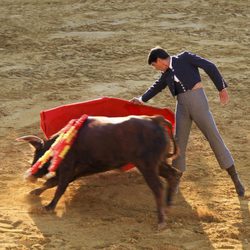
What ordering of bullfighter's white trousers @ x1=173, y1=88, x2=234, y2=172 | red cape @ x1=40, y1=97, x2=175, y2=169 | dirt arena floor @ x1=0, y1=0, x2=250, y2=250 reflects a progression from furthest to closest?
red cape @ x1=40, y1=97, x2=175, y2=169 < bullfighter's white trousers @ x1=173, y1=88, x2=234, y2=172 < dirt arena floor @ x1=0, y1=0, x2=250, y2=250

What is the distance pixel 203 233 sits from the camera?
6.62 metres

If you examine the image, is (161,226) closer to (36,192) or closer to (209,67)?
(36,192)

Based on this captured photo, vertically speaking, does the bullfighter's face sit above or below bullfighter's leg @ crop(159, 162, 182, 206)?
above

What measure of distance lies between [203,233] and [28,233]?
1.85 meters

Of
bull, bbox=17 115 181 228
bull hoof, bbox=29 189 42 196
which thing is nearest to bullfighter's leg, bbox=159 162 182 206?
bull, bbox=17 115 181 228

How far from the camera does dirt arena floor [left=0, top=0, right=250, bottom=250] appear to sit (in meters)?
6.61

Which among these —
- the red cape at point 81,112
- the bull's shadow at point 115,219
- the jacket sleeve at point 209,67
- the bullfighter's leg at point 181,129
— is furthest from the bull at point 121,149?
the red cape at point 81,112

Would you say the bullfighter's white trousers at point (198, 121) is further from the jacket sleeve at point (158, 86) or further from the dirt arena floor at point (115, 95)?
the dirt arena floor at point (115, 95)

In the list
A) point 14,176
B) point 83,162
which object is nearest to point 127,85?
point 14,176

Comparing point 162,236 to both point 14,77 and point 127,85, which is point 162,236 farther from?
point 14,77

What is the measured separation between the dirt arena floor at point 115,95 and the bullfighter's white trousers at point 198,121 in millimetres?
595

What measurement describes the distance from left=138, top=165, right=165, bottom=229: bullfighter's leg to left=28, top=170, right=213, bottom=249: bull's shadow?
13 cm

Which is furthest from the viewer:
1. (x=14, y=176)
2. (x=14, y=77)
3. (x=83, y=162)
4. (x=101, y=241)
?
(x=14, y=77)

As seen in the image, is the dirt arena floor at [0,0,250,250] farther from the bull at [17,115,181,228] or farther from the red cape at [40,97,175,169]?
the red cape at [40,97,175,169]
